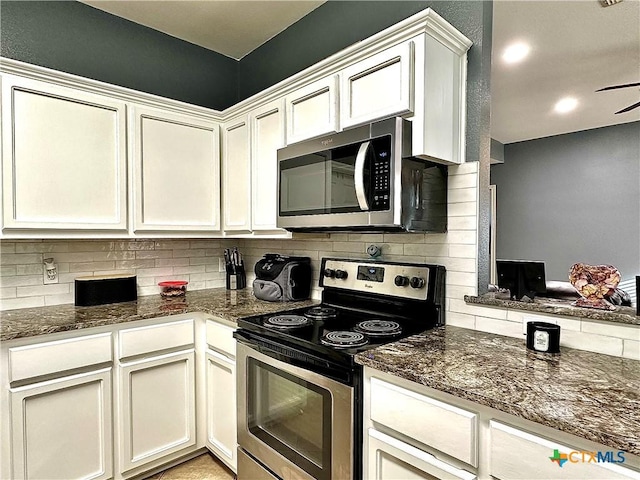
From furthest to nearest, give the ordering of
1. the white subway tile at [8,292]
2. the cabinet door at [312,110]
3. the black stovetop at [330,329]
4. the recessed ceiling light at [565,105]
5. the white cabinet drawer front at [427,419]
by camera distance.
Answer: the recessed ceiling light at [565,105], the white subway tile at [8,292], the cabinet door at [312,110], the black stovetop at [330,329], the white cabinet drawer front at [427,419]

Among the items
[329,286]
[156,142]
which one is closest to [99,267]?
[156,142]

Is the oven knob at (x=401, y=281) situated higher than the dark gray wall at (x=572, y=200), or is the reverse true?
the dark gray wall at (x=572, y=200)

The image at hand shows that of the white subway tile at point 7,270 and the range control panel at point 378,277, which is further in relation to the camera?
the white subway tile at point 7,270

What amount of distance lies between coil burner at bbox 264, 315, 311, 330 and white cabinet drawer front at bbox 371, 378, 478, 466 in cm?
52

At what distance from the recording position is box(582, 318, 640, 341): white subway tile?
50.3 inches

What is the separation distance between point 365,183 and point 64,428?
5.80 feet

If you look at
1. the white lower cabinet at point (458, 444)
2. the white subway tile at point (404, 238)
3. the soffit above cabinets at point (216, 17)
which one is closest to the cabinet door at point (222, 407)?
the white lower cabinet at point (458, 444)

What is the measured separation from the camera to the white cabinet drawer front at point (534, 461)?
2.74 feet

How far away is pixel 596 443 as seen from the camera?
84cm

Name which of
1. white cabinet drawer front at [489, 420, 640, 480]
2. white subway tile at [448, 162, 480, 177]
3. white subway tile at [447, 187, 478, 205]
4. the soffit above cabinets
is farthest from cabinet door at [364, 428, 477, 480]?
the soffit above cabinets

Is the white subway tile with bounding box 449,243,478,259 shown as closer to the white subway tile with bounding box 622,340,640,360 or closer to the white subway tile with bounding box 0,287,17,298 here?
the white subway tile with bounding box 622,340,640,360

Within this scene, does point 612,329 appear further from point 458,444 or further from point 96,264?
point 96,264

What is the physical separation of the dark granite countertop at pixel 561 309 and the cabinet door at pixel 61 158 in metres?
1.96

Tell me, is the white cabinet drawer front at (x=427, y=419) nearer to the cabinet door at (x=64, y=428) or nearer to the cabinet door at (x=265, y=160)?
the cabinet door at (x=265, y=160)
